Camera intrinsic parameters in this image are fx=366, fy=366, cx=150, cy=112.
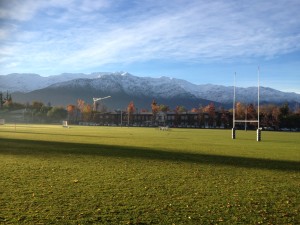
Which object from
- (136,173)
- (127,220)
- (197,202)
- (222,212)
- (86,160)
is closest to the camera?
(127,220)

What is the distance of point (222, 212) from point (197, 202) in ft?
3.67

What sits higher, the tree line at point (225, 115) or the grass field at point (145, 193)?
the tree line at point (225, 115)

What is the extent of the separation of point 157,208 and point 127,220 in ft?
4.34

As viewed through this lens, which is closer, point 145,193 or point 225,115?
point 145,193

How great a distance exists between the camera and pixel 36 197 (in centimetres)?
1027

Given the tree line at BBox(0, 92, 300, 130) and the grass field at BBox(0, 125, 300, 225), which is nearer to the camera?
the grass field at BBox(0, 125, 300, 225)

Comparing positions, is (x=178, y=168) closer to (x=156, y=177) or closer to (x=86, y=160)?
(x=156, y=177)

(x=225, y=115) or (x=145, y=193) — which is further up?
(x=225, y=115)

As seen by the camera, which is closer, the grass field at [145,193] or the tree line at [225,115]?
the grass field at [145,193]

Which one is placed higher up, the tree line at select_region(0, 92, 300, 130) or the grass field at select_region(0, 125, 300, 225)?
the tree line at select_region(0, 92, 300, 130)

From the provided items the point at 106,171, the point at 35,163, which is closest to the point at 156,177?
the point at 106,171

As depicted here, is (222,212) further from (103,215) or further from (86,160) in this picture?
(86,160)

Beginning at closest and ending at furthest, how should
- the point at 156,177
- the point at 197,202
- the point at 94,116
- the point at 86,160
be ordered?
the point at 197,202, the point at 156,177, the point at 86,160, the point at 94,116

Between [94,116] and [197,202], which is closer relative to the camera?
[197,202]
